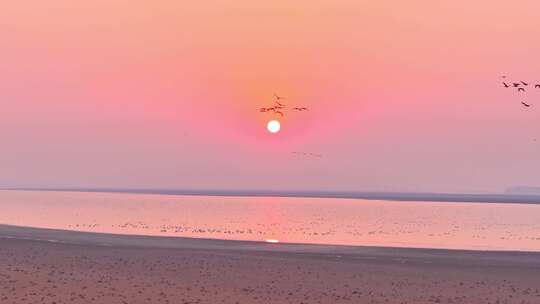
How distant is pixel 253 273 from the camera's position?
38.8 m

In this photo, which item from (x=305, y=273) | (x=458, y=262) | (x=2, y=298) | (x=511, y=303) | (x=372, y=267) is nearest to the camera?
(x=2, y=298)

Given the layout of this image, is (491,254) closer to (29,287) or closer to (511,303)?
(511,303)

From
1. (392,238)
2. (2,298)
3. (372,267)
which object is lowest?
(2,298)

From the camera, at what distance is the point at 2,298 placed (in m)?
28.2

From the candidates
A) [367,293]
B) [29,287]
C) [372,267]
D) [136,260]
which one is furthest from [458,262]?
[29,287]

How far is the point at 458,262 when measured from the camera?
45.5 meters

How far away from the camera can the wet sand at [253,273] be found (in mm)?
30953

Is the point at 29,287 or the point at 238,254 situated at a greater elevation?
the point at 238,254

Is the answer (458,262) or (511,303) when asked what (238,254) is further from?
(511,303)

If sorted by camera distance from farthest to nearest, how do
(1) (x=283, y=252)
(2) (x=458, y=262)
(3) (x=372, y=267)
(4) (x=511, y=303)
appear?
(1) (x=283, y=252), (2) (x=458, y=262), (3) (x=372, y=267), (4) (x=511, y=303)

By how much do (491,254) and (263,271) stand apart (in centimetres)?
1877

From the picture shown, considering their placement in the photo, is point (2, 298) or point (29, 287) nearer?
point (2, 298)

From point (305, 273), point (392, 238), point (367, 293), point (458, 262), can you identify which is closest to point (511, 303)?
point (367, 293)

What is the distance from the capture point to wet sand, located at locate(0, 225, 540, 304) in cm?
3095
